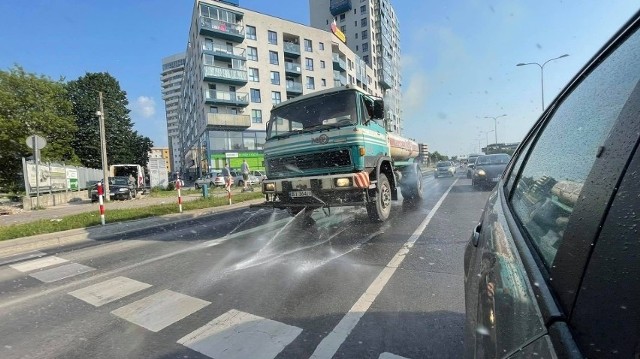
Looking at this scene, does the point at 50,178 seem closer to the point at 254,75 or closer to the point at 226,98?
the point at 226,98

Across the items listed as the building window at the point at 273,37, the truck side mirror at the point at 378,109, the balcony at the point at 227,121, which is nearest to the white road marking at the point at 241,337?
the truck side mirror at the point at 378,109

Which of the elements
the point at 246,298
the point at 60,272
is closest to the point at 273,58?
the point at 60,272

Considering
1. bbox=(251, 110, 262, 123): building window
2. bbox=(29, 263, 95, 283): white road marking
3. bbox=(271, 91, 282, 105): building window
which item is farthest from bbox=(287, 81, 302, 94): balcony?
bbox=(29, 263, 95, 283): white road marking

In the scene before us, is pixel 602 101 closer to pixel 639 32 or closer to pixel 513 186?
pixel 639 32

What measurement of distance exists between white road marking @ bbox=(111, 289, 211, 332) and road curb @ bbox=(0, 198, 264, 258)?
476 cm

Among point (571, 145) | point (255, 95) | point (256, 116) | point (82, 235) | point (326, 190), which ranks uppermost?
point (255, 95)

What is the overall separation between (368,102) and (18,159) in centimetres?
3410

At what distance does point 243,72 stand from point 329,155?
1640 inches

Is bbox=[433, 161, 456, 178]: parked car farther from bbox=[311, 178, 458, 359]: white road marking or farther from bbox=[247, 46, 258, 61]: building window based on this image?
bbox=[247, 46, 258, 61]: building window

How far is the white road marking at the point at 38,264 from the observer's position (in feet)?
17.5

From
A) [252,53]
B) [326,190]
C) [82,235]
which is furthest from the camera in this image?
[252,53]

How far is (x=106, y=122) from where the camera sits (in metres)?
47.0

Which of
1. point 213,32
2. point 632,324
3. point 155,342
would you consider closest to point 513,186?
point 632,324

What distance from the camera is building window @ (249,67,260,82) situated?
46.7m
